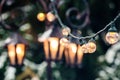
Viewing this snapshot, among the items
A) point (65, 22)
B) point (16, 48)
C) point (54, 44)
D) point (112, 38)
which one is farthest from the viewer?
point (65, 22)

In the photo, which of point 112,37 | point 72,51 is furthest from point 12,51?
point 112,37

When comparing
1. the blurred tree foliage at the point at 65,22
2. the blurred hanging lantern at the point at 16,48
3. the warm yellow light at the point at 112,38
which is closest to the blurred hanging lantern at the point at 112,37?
the warm yellow light at the point at 112,38

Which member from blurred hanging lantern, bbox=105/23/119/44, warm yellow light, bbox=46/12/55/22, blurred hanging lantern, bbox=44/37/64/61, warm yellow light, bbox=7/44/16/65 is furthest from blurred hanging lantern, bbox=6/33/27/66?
blurred hanging lantern, bbox=105/23/119/44

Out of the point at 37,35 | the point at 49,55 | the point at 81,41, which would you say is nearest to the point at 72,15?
the point at 37,35

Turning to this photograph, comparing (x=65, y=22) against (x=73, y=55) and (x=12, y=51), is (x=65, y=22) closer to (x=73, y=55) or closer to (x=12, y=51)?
(x=73, y=55)

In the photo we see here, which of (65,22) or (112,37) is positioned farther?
(65,22)

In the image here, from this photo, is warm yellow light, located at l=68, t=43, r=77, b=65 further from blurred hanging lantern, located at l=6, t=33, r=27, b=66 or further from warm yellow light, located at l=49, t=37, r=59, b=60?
blurred hanging lantern, located at l=6, t=33, r=27, b=66

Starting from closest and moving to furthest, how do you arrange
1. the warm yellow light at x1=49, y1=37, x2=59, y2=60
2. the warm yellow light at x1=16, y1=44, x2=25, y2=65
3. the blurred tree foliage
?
the warm yellow light at x1=49, y1=37, x2=59, y2=60 < the warm yellow light at x1=16, y1=44, x2=25, y2=65 < the blurred tree foliage
